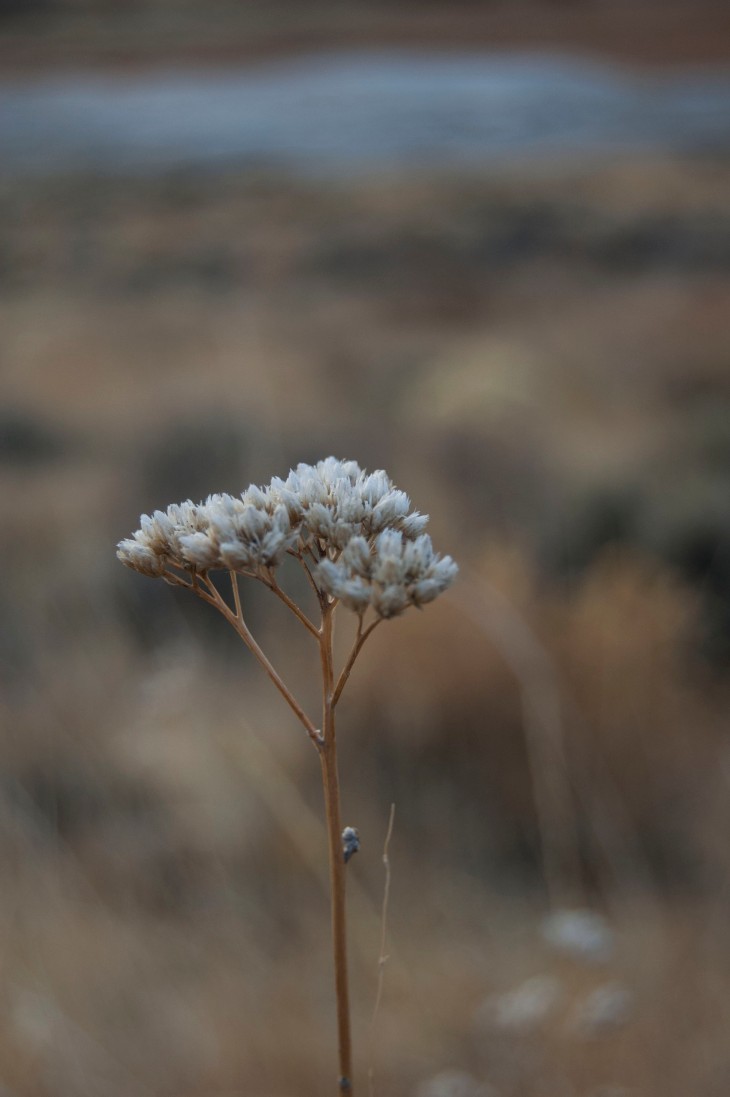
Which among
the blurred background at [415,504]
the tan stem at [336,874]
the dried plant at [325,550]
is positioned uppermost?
the blurred background at [415,504]

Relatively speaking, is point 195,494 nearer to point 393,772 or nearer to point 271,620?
point 271,620

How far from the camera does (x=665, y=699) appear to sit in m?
3.06

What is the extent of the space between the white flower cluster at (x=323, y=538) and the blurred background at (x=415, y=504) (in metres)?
0.47

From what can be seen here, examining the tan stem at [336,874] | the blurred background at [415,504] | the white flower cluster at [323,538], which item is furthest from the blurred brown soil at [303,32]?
the tan stem at [336,874]

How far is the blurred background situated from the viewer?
2.13 meters

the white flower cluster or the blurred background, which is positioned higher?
the blurred background

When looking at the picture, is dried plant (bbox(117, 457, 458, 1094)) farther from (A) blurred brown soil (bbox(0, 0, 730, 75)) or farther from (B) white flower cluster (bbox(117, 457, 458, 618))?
(A) blurred brown soil (bbox(0, 0, 730, 75))

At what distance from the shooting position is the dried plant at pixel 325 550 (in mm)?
653

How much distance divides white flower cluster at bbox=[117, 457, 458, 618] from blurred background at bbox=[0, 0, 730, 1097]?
471mm

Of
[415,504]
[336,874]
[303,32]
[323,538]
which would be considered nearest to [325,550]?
[323,538]

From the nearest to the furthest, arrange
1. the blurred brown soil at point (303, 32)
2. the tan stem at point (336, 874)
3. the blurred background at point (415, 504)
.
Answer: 1. the tan stem at point (336, 874)
2. the blurred background at point (415, 504)
3. the blurred brown soil at point (303, 32)

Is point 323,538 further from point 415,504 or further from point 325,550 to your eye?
point 415,504

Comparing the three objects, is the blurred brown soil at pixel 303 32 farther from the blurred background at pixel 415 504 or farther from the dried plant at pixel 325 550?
the dried plant at pixel 325 550

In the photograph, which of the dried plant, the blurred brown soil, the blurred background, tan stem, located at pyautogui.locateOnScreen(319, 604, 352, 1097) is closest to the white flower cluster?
the dried plant
